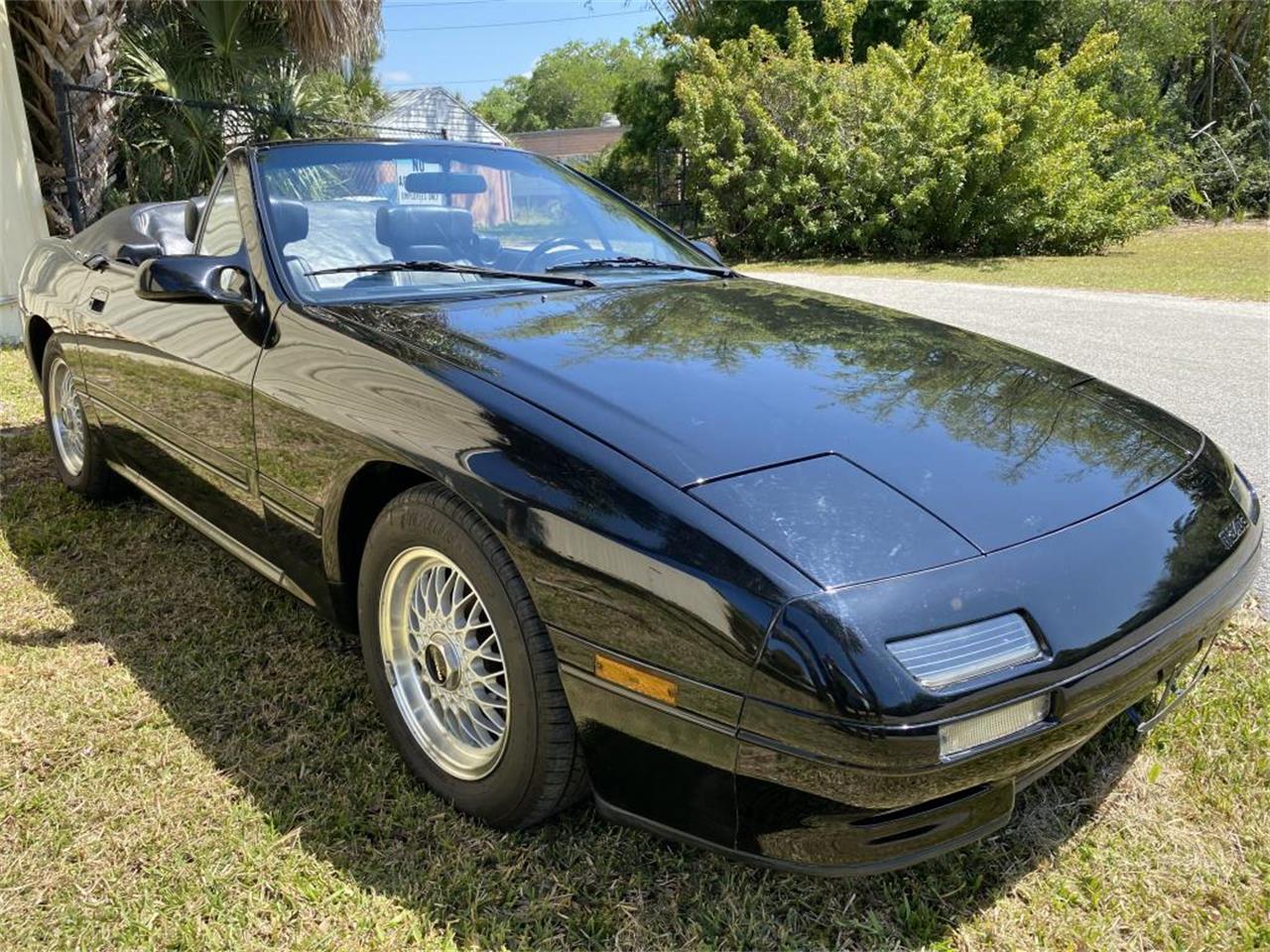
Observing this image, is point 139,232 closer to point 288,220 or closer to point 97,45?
point 288,220

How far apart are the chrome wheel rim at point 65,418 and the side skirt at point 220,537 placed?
1.99ft

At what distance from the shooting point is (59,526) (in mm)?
3734

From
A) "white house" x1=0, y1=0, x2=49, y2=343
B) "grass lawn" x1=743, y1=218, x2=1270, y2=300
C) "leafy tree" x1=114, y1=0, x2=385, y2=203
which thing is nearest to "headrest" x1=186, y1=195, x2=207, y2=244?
"white house" x1=0, y1=0, x2=49, y2=343

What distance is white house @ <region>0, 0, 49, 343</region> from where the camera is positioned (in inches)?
285

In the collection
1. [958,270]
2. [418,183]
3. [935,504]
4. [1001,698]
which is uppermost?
[418,183]

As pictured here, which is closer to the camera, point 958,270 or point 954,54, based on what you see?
point 958,270

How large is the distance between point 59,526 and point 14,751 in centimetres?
167

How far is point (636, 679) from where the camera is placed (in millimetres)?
1577

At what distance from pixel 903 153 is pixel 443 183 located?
1294 cm

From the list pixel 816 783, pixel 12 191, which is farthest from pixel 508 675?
pixel 12 191

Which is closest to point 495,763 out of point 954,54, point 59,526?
point 59,526

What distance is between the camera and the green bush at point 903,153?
14.0 m

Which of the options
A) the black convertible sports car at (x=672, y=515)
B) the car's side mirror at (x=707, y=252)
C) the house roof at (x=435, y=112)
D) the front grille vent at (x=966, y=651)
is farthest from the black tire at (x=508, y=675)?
the house roof at (x=435, y=112)

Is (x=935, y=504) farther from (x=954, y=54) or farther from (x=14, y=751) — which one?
(x=954, y=54)
